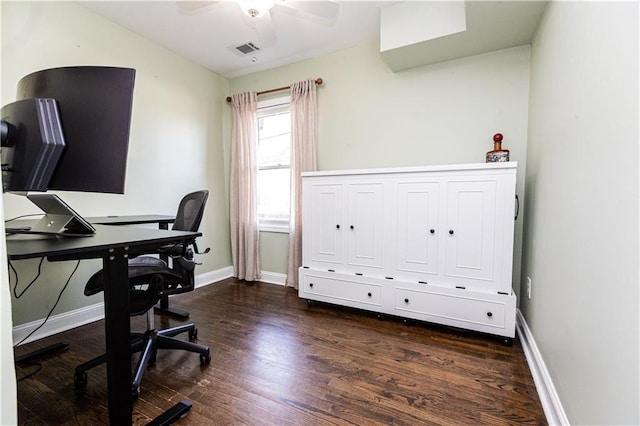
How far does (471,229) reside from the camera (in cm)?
204

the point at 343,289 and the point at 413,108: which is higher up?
the point at 413,108

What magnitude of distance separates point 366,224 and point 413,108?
1.22 meters

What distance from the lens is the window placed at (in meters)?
3.35

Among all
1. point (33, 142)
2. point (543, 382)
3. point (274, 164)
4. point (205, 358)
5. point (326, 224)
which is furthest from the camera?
point (274, 164)

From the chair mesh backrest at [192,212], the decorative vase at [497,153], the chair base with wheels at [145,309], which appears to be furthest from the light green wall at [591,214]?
the chair mesh backrest at [192,212]

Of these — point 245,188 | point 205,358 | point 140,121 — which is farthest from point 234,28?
point 205,358

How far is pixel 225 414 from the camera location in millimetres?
1327

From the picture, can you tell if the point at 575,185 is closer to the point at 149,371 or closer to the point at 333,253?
the point at 333,253

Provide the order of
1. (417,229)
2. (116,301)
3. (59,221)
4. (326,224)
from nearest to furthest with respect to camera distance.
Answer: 1. (116,301)
2. (59,221)
3. (417,229)
4. (326,224)

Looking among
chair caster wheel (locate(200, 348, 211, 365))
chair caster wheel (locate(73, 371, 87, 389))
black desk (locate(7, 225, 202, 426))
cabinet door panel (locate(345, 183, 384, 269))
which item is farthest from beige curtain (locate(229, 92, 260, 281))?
black desk (locate(7, 225, 202, 426))

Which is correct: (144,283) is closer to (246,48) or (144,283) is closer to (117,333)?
(117,333)

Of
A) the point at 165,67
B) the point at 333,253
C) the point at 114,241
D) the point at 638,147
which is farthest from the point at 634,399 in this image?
the point at 165,67

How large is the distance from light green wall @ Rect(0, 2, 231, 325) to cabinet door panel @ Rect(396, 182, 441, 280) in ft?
7.69

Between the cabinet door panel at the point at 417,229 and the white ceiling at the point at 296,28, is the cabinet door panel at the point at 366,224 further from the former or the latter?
the white ceiling at the point at 296,28
